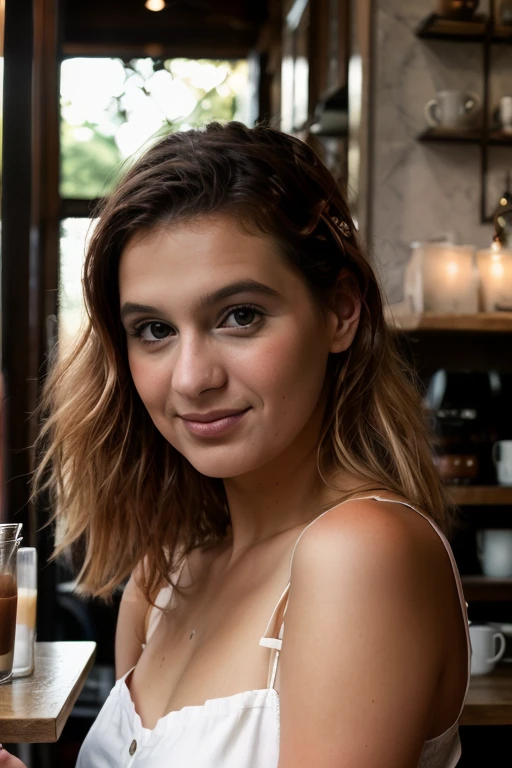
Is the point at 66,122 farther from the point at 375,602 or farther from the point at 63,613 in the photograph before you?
the point at 375,602

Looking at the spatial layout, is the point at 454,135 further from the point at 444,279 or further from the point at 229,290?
the point at 229,290

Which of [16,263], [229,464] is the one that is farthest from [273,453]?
[16,263]

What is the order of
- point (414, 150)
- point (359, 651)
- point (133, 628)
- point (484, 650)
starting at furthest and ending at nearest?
point (414, 150), point (484, 650), point (133, 628), point (359, 651)

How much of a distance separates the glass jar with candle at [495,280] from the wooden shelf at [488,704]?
0.99 metres

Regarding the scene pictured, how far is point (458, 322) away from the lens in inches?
93.1

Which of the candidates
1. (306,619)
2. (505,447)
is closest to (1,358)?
(505,447)

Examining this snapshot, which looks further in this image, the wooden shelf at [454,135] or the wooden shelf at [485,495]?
the wooden shelf at [454,135]

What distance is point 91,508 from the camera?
56.4 inches

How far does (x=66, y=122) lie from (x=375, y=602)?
136 inches

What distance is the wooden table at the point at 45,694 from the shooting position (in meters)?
1.02

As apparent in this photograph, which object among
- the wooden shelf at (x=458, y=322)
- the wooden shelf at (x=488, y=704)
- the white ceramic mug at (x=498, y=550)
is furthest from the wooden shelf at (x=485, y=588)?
the wooden shelf at (x=458, y=322)

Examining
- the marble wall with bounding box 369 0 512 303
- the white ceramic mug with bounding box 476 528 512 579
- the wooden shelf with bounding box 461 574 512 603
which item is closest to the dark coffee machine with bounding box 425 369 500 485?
the white ceramic mug with bounding box 476 528 512 579

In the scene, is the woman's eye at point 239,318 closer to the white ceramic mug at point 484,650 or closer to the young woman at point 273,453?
the young woman at point 273,453

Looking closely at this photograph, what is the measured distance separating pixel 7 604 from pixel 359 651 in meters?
0.57
